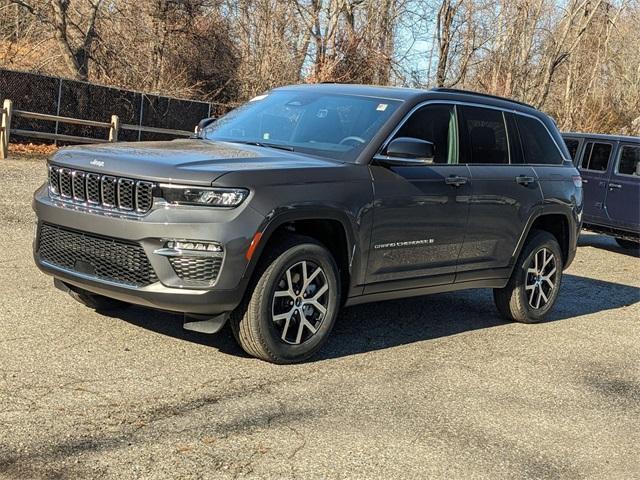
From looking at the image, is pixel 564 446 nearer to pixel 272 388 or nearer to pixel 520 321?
pixel 272 388

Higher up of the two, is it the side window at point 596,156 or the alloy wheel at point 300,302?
the side window at point 596,156

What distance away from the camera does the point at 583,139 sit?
47.9ft

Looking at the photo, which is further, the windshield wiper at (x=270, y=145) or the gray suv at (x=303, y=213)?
the windshield wiper at (x=270, y=145)

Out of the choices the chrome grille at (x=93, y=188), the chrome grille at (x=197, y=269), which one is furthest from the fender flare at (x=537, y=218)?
the chrome grille at (x=93, y=188)

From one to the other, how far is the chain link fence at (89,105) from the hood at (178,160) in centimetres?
1506

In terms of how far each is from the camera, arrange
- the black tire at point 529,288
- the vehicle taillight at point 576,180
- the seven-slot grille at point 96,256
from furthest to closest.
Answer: the vehicle taillight at point 576,180 < the black tire at point 529,288 < the seven-slot grille at point 96,256

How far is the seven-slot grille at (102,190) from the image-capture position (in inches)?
202

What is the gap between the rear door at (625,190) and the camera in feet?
45.3

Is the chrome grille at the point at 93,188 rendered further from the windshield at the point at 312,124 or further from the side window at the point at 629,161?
the side window at the point at 629,161

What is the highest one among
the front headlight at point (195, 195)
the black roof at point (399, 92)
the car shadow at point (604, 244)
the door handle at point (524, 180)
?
the black roof at point (399, 92)

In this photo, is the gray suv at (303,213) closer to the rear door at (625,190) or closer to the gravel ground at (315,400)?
the gravel ground at (315,400)

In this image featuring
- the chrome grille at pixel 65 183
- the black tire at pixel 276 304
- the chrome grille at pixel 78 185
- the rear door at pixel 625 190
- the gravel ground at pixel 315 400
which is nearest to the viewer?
the gravel ground at pixel 315 400

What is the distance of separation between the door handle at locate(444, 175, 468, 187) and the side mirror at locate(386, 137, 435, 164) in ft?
1.79

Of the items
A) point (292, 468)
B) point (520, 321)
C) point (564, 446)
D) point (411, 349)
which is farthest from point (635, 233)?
point (292, 468)
